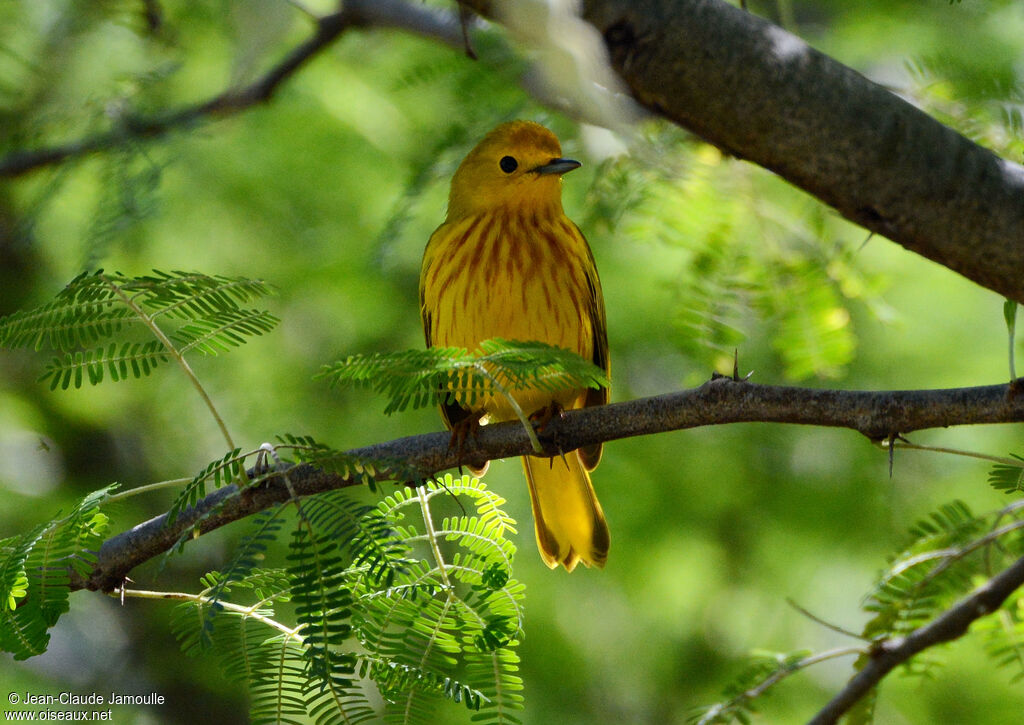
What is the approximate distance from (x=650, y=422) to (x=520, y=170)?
1.87 m

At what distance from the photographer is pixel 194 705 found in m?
5.67

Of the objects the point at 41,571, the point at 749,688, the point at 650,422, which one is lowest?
the point at 41,571

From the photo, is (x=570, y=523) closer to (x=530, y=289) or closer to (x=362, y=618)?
(x=530, y=289)

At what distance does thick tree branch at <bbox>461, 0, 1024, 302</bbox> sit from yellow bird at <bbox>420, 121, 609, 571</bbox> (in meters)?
1.36

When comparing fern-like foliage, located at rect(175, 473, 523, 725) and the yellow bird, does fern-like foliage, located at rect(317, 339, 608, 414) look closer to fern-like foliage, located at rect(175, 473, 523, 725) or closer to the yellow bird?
fern-like foliage, located at rect(175, 473, 523, 725)

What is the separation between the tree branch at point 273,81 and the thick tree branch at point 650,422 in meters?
2.28

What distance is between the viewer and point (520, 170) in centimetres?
398

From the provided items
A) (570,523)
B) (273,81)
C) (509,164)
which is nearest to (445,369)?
(570,523)

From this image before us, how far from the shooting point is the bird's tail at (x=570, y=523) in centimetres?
378

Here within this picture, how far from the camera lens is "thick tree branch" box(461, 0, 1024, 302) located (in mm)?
2158

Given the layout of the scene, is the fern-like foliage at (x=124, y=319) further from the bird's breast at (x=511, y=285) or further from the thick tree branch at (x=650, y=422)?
the bird's breast at (x=511, y=285)

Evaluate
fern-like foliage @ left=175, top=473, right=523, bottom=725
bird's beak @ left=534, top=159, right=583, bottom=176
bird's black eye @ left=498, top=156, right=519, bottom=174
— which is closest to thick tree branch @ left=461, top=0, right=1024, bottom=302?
fern-like foliage @ left=175, top=473, right=523, bottom=725

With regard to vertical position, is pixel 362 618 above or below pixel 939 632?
below

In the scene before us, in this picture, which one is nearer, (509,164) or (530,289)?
(530,289)
